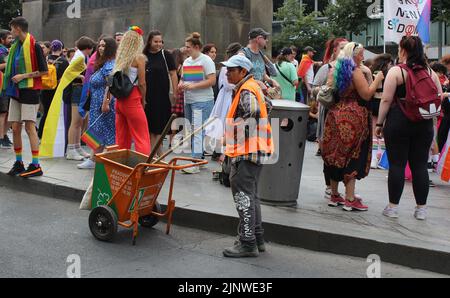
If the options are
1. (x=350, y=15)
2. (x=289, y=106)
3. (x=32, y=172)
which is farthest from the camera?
(x=350, y=15)

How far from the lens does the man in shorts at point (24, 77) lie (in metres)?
7.63

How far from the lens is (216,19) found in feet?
46.5

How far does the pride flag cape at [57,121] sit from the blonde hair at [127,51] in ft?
8.17

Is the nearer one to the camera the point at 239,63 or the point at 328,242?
the point at 239,63

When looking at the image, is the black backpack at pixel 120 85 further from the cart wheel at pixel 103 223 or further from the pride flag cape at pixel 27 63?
the cart wheel at pixel 103 223

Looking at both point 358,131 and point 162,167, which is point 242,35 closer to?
point 358,131

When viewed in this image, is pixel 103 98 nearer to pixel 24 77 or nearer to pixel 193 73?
pixel 24 77

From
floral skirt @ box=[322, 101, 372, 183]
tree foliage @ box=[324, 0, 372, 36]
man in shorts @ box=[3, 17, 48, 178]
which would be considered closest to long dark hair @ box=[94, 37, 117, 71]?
man in shorts @ box=[3, 17, 48, 178]

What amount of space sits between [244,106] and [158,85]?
11.5ft

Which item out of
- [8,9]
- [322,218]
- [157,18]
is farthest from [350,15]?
[322,218]

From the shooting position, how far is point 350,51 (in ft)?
20.3

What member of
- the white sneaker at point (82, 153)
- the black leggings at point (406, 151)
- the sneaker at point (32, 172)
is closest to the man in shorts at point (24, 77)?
the sneaker at point (32, 172)

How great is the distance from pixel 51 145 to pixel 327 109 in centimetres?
490
